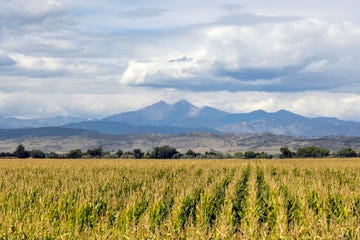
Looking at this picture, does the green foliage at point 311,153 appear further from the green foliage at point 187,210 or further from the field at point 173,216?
the green foliage at point 187,210

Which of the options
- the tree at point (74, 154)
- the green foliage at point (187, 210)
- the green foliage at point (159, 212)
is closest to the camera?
the green foliage at point (159, 212)

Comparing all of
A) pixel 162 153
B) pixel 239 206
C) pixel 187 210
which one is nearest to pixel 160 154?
pixel 162 153

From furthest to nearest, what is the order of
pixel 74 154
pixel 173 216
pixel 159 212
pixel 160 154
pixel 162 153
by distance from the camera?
pixel 162 153 → pixel 160 154 → pixel 74 154 → pixel 159 212 → pixel 173 216

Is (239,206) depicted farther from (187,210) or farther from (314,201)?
(187,210)

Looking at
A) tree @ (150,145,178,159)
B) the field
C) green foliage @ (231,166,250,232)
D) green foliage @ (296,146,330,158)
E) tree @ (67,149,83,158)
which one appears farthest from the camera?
green foliage @ (296,146,330,158)

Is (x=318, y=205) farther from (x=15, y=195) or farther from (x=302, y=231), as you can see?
(x=15, y=195)

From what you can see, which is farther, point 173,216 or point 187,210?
point 187,210

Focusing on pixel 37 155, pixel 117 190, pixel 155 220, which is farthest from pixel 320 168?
pixel 37 155

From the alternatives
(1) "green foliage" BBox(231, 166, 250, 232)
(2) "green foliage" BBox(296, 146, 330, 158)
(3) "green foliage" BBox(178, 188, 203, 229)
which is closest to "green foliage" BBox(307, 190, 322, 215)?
(1) "green foliage" BBox(231, 166, 250, 232)

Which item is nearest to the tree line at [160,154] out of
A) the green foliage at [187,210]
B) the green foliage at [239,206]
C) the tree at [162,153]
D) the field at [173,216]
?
the tree at [162,153]

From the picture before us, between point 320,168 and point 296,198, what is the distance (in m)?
27.2

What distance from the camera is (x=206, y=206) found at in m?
18.5

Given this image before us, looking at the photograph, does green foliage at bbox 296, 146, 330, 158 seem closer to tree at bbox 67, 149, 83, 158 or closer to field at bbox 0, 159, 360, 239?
tree at bbox 67, 149, 83, 158

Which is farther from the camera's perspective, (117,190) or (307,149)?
(307,149)
